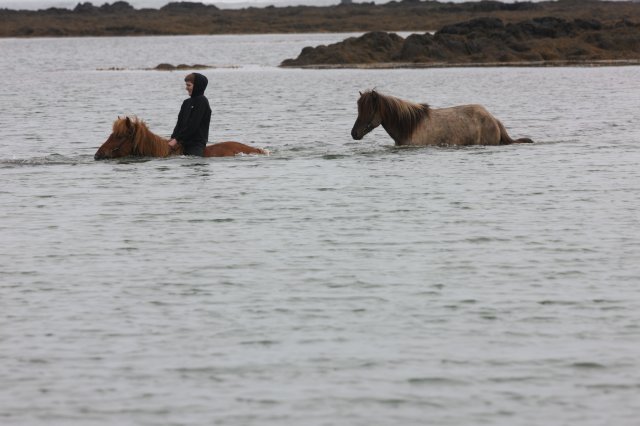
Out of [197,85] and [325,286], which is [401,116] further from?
[325,286]

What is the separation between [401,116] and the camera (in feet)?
68.6

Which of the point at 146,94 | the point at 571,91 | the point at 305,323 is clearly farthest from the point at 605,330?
the point at 146,94

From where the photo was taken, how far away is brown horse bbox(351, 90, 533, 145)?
20.7 metres

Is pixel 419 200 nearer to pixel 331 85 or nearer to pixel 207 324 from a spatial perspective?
pixel 207 324

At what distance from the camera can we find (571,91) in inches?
1791

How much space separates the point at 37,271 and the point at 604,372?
640 cm

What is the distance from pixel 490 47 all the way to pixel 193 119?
60837 millimetres

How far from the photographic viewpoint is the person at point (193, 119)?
18.9 metres

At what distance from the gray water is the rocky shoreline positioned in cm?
5168

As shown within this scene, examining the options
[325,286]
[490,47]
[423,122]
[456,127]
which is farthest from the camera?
[490,47]

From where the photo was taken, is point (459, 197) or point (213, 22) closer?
point (459, 197)

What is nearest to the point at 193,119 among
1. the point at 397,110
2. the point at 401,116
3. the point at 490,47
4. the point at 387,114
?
the point at 387,114

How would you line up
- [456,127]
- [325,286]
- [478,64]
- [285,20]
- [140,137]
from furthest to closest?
[285,20]
[478,64]
[456,127]
[140,137]
[325,286]

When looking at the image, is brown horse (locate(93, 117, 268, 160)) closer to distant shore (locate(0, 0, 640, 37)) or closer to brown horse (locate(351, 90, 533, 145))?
brown horse (locate(351, 90, 533, 145))
